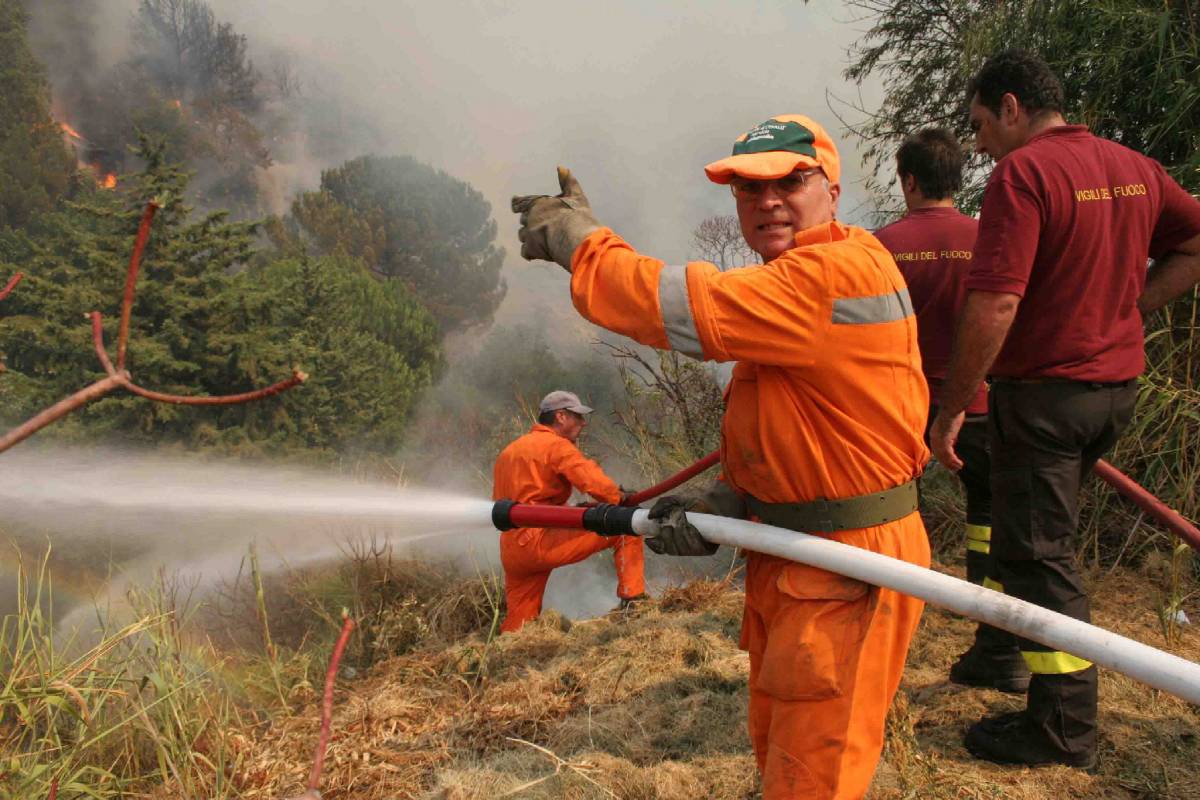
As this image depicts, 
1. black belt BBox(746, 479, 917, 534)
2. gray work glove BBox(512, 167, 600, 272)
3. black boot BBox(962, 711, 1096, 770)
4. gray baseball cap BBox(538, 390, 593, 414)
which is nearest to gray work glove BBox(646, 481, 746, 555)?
black belt BBox(746, 479, 917, 534)

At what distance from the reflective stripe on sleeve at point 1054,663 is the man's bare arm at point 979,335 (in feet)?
2.69

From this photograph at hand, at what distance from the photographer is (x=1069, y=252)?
242 cm

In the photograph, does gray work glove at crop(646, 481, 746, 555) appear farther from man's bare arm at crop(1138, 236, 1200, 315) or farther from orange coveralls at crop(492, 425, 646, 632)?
orange coveralls at crop(492, 425, 646, 632)

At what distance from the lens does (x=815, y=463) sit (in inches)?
69.1

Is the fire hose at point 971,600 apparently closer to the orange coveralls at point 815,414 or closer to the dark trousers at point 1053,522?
the orange coveralls at point 815,414

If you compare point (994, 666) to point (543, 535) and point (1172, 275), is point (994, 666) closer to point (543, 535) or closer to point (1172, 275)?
point (1172, 275)

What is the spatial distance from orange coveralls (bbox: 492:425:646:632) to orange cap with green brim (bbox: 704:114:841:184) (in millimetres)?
3510

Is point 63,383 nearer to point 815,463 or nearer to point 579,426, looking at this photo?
point 579,426

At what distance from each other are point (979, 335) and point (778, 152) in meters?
1.01

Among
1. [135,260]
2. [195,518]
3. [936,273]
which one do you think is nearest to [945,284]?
[936,273]

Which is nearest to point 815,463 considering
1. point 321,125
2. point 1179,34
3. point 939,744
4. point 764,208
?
point 764,208

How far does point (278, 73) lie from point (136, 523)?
3424cm

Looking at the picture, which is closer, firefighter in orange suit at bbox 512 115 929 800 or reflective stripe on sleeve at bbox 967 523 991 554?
firefighter in orange suit at bbox 512 115 929 800

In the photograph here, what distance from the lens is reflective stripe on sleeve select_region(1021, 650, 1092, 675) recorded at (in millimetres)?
2428
